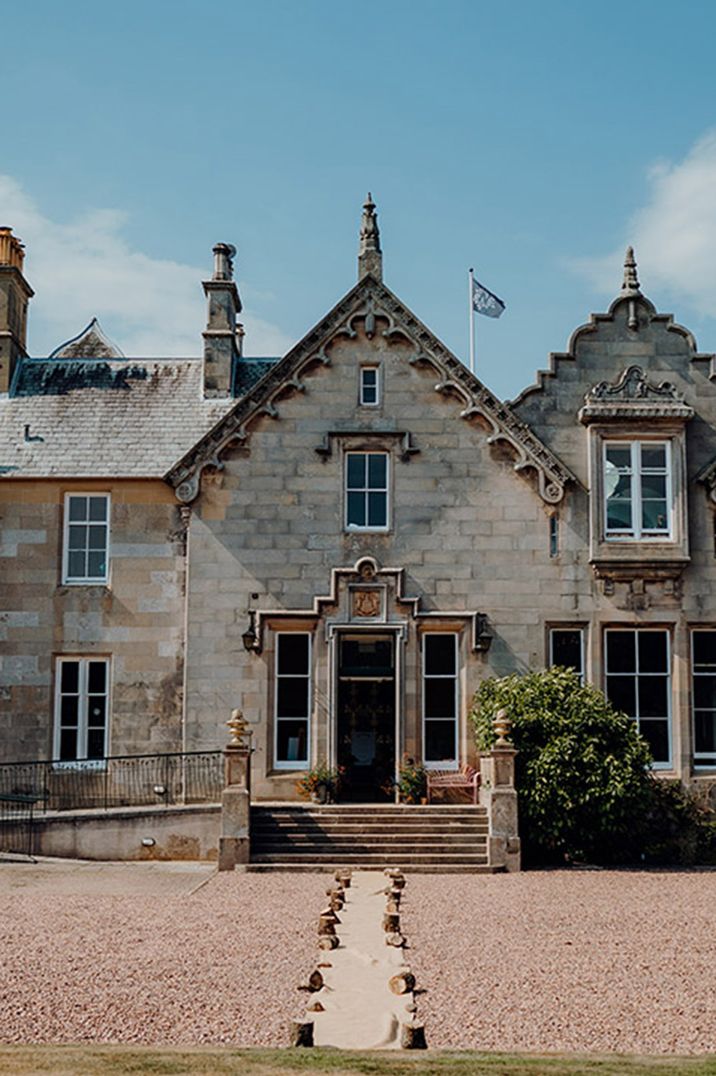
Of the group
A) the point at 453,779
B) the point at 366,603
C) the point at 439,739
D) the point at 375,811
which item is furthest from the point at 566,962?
the point at 366,603

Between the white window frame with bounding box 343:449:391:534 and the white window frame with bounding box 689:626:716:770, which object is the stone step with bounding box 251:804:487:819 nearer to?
the white window frame with bounding box 689:626:716:770

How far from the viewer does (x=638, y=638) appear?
23.8 m

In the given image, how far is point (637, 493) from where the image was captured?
24016 millimetres

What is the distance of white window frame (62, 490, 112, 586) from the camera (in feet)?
78.9

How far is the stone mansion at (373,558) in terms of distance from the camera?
23.4 meters

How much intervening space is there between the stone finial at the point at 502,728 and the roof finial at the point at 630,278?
9131 millimetres

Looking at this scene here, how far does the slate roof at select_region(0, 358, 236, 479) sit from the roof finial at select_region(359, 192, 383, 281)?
3.98m

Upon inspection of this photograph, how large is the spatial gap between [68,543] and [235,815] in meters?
7.10

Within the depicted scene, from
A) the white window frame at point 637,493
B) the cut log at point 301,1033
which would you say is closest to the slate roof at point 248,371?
the white window frame at point 637,493

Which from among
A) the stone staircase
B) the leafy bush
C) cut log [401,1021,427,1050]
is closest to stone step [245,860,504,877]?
the stone staircase

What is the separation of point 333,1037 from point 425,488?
15.4m

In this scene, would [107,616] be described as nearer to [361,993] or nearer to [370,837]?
[370,837]

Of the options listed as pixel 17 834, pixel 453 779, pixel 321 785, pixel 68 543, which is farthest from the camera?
pixel 68 543

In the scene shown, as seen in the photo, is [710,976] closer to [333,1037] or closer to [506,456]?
[333,1037]
